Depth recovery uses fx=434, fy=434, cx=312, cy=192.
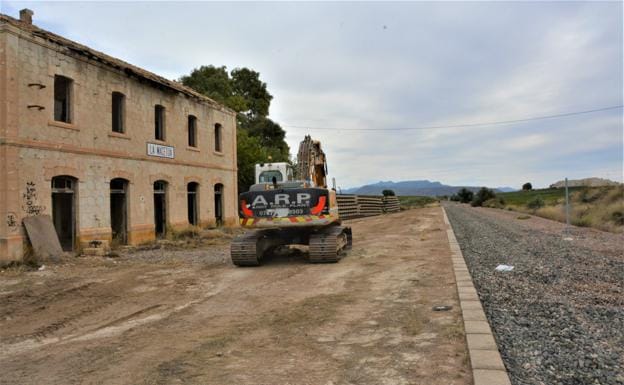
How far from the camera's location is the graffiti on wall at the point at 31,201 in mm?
11977

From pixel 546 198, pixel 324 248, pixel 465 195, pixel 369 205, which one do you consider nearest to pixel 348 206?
pixel 369 205

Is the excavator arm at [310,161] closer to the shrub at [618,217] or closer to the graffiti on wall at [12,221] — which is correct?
the graffiti on wall at [12,221]

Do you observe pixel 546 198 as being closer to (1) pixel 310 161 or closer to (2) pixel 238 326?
(1) pixel 310 161

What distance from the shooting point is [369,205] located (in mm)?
39625

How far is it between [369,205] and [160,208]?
23.8 meters

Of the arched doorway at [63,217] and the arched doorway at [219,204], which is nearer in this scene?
the arched doorway at [63,217]

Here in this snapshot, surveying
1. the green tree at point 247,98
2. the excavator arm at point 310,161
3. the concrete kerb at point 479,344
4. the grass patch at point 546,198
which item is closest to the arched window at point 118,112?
the excavator arm at point 310,161

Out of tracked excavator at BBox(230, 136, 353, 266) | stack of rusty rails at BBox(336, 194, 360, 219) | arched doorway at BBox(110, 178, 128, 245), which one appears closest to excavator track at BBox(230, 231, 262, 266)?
tracked excavator at BBox(230, 136, 353, 266)

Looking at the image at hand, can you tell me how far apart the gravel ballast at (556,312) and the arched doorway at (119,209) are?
38.5ft

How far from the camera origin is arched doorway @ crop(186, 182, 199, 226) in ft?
65.9

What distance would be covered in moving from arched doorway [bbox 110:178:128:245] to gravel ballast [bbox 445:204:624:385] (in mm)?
11724

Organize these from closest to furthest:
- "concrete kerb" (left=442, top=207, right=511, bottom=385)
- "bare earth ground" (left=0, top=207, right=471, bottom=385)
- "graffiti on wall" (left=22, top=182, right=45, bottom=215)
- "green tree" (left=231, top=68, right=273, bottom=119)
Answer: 1. "concrete kerb" (left=442, top=207, right=511, bottom=385)
2. "bare earth ground" (left=0, top=207, right=471, bottom=385)
3. "graffiti on wall" (left=22, top=182, right=45, bottom=215)
4. "green tree" (left=231, top=68, right=273, bottom=119)

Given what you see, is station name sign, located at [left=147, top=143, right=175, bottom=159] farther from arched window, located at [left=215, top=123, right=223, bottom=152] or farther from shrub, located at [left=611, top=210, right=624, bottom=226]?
shrub, located at [left=611, top=210, right=624, bottom=226]

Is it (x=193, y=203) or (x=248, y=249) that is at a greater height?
(x=193, y=203)
